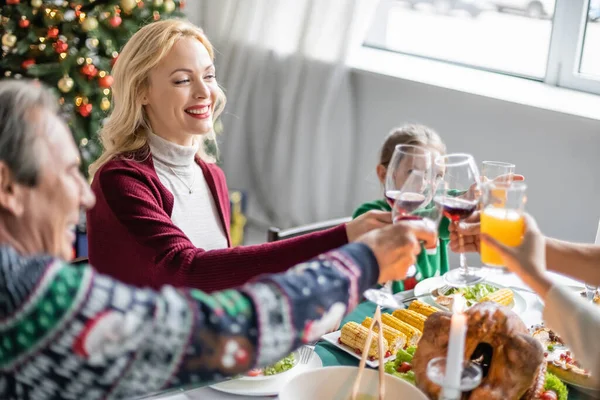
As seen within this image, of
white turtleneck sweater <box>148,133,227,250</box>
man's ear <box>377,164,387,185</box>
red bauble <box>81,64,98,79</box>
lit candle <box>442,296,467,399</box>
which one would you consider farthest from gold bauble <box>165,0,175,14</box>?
lit candle <box>442,296,467,399</box>

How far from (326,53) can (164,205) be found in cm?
208

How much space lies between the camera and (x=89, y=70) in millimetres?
3430

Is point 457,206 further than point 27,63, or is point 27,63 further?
point 27,63

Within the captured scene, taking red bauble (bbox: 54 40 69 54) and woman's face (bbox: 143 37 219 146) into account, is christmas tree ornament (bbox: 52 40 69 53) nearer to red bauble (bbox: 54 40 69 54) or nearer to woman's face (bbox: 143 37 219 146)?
red bauble (bbox: 54 40 69 54)

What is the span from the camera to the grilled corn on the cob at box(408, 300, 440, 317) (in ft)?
6.09

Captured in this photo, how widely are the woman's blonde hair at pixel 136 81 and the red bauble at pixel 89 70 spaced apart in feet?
4.42

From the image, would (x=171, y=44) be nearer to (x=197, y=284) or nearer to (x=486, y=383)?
(x=197, y=284)

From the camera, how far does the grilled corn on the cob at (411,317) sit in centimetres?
178

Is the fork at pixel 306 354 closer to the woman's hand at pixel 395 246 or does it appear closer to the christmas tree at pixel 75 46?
the woman's hand at pixel 395 246

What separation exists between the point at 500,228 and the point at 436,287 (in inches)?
27.1

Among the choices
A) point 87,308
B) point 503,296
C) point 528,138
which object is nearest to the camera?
point 87,308

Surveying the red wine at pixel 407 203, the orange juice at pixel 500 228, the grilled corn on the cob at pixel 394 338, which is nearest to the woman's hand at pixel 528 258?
the orange juice at pixel 500 228

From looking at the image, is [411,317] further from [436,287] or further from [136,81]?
[136,81]

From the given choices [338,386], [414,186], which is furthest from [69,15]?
[338,386]
